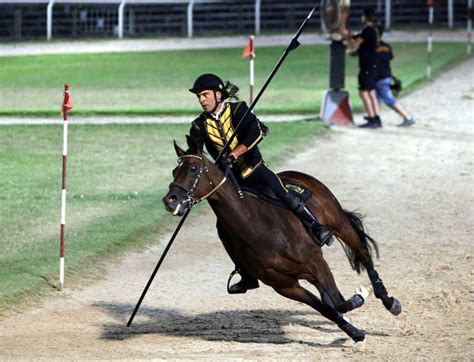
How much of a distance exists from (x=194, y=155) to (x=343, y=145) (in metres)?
13.7

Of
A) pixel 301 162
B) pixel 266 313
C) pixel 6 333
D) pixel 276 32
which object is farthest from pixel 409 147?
pixel 276 32

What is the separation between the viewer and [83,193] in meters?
20.3

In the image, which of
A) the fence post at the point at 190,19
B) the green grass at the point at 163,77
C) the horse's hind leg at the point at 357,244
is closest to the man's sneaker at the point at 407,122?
the green grass at the point at 163,77

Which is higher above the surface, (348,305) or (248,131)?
(248,131)

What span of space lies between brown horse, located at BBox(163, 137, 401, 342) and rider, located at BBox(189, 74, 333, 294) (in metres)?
0.14

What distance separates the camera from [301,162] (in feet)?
74.9

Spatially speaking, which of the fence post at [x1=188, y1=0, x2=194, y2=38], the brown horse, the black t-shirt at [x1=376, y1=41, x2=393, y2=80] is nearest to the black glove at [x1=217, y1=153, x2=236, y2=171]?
the brown horse

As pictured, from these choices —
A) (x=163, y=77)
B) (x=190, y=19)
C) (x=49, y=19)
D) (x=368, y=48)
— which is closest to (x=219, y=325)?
(x=368, y=48)

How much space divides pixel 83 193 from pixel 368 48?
327 inches

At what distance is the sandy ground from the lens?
11930 millimetres

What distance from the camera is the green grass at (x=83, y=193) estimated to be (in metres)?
15.6

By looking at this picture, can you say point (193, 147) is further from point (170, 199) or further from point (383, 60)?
point (383, 60)

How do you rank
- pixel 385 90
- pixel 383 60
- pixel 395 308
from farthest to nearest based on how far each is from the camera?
pixel 385 90
pixel 383 60
pixel 395 308

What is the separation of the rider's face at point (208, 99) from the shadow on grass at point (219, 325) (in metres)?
2.15
